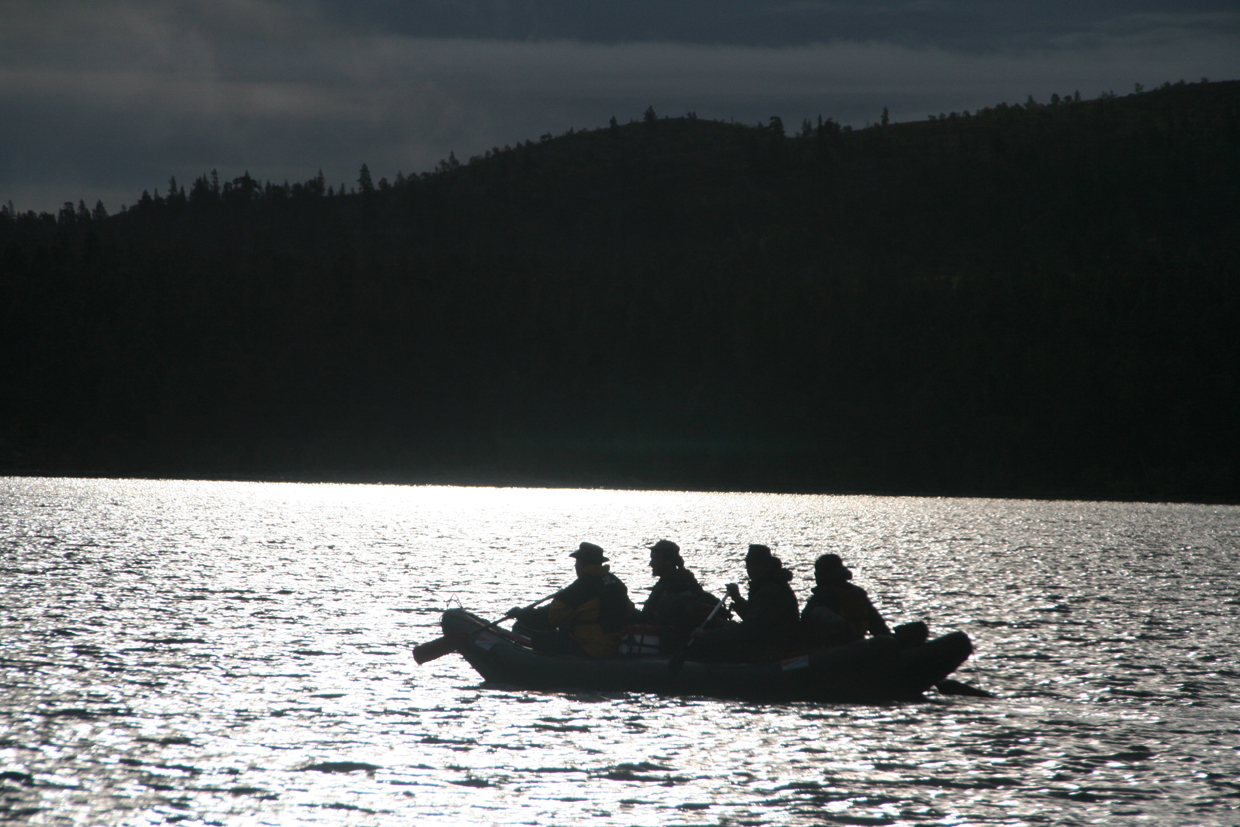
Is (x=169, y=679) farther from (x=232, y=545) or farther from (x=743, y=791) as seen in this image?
(x=232, y=545)

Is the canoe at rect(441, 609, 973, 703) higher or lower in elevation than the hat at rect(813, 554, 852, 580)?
lower

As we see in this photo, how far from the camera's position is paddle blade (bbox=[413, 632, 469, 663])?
21500 mm

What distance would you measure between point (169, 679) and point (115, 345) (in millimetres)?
126603

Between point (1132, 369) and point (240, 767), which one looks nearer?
point (240, 767)

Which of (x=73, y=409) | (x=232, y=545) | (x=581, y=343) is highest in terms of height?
(x=581, y=343)

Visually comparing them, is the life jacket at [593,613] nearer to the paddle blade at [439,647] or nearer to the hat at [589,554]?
the hat at [589,554]

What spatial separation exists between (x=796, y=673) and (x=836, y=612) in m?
1.29

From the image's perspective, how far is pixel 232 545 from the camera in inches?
2361

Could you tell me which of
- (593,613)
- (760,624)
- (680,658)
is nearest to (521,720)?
(593,613)

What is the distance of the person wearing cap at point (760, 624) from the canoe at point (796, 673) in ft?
0.92

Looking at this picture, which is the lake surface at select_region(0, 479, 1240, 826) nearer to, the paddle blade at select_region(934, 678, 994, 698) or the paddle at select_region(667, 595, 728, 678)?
the paddle blade at select_region(934, 678, 994, 698)

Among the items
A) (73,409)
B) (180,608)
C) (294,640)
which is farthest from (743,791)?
(73,409)

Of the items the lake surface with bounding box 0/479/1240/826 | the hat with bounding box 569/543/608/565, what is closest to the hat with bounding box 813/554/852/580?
the lake surface with bounding box 0/479/1240/826

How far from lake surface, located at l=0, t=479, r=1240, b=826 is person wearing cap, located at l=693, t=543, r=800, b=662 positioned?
3.39 ft
